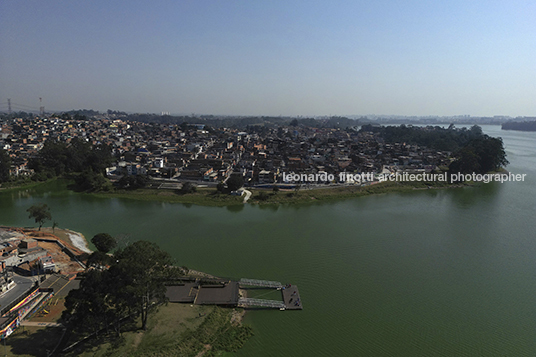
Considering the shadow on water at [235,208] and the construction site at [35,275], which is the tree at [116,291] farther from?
the shadow on water at [235,208]

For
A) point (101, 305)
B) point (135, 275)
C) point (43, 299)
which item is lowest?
point (43, 299)

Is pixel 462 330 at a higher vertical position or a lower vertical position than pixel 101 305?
lower

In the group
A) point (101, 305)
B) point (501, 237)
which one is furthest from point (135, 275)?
point (501, 237)

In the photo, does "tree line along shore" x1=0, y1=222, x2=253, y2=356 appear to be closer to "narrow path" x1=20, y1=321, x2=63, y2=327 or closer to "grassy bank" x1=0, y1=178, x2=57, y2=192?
"narrow path" x1=20, y1=321, x2=63, y2=327

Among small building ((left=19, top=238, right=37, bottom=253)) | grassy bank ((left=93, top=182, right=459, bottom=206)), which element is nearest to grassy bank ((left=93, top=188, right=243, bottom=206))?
grassy bank ((left=93, top=182, right=459, bottom=206))

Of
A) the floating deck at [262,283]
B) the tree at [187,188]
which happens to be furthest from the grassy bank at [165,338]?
the tree at [187,188]

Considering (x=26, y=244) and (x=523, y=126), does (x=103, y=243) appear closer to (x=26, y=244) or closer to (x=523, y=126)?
(x=26, y=244)

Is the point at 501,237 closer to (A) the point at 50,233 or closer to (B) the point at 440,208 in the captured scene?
(B) the point at 440,208

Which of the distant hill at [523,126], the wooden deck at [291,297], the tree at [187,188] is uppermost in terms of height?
the distant hill at [523,126]
